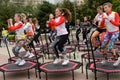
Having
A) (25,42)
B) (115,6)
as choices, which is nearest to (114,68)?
(25,42)

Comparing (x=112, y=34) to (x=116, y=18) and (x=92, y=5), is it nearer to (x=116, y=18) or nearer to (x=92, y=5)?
(x=116, y=18)

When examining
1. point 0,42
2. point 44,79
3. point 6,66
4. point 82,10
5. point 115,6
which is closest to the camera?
point 44,79

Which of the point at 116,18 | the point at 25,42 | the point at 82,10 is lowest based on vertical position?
the point at 25,42

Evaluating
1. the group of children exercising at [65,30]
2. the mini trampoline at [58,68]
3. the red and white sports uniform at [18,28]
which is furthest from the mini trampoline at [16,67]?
the red and white sports uniform at [18,28]

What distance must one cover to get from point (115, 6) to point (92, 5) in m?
2.23

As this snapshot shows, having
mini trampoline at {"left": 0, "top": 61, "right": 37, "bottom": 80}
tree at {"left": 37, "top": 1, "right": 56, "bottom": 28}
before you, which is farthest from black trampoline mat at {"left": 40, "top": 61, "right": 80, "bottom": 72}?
tree at {"left": 37, "top": 1, "right": 56, "bottom": 28}

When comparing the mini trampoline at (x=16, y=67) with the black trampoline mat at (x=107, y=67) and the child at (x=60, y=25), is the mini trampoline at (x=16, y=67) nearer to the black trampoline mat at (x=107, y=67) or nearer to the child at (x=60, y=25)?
the child at (x=60, y=25)

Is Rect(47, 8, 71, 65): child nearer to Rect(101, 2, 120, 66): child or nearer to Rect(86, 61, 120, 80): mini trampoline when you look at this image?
Rect(86, 61, 120, 80): mini trampoline

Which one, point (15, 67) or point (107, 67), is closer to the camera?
point (107, 67)

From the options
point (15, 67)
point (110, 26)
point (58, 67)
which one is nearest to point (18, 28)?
point (15, 67)

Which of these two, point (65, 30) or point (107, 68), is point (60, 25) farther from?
point (107, 68)

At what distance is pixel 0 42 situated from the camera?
13.7m

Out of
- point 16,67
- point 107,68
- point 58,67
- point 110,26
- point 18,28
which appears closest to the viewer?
point 107,68

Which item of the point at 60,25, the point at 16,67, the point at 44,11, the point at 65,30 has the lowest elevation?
the point at 16,67
